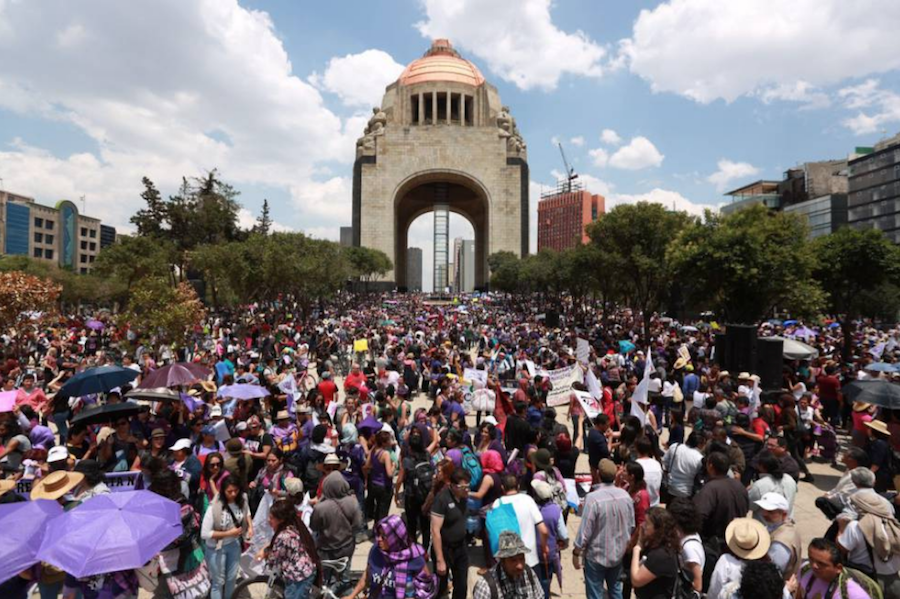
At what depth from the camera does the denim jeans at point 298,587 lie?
13.2 ft

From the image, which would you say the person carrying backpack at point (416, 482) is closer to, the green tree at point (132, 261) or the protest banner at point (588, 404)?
the protest banner at point (588, 404)

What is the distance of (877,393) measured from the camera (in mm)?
7492

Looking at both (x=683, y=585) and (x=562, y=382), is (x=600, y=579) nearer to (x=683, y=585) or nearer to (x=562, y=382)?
(x=683, y=585)

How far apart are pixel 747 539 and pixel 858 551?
54.2 inches

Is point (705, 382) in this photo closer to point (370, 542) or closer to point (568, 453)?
point (568, 453)

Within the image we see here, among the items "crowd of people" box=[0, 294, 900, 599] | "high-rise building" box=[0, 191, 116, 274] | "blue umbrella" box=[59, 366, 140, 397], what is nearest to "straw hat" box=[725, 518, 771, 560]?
"crowd of people" box=[0, 294, 900, 599]

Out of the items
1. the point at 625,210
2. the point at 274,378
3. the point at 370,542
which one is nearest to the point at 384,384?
the point at 274,378

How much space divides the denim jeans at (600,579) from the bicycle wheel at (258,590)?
257 centimetres

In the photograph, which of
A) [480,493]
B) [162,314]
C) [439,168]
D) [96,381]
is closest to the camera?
[480,493]

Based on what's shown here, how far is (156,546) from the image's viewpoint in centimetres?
341

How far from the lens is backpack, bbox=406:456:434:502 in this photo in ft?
16.8

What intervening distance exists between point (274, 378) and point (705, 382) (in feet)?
32.4

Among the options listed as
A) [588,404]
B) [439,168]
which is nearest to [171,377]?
[588,404]

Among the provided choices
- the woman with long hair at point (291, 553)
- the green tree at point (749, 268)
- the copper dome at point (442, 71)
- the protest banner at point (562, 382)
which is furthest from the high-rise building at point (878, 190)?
the woman with long hair at point (291, 553)
